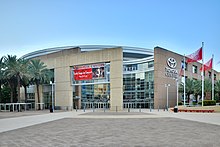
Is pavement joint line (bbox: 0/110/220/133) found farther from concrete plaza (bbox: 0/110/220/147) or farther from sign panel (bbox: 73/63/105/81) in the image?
sign panel (bbox: 73/63/105/81)

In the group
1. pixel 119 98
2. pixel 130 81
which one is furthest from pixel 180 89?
pixel 119 98

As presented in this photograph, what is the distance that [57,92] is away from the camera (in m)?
56.3

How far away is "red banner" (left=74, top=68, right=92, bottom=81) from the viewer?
5113cm

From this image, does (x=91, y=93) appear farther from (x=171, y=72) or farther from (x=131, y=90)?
(x=171, y=72)

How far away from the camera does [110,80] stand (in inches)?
1881

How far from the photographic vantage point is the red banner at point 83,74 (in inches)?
2013

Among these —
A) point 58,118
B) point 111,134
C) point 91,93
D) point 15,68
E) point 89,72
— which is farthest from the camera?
point 91,93

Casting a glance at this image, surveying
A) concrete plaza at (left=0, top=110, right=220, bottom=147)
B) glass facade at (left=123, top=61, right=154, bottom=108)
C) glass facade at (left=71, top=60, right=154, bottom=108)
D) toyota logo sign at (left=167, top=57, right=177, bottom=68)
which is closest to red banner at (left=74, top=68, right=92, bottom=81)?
glass facade at (left=71, top=60, right=154, bottom=108)

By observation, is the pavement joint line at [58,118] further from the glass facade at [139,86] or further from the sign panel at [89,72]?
the glass facade at [139,86]

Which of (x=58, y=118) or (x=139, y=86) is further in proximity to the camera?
(x=139, y=86)

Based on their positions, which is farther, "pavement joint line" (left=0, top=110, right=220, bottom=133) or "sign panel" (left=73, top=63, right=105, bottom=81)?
"sign panel" (left=73, top=63, right=105, bottom=81)

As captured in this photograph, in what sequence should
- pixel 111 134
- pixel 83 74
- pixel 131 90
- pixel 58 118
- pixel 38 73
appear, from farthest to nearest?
pixel 131 90
pixel 38 73
pixel 83 74
pixel 58 118
pixel 111 134

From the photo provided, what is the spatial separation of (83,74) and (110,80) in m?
Answer: 7.49

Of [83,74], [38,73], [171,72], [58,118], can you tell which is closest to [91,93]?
[83,74]
